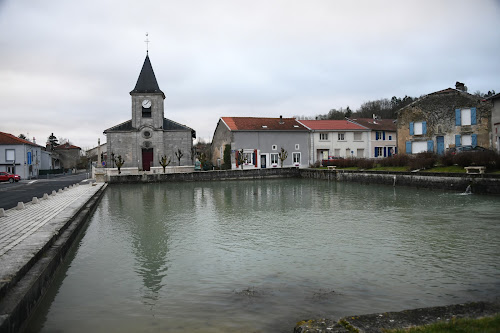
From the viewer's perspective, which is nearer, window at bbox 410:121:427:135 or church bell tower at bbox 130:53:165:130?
window at bbox 410:121:427:135

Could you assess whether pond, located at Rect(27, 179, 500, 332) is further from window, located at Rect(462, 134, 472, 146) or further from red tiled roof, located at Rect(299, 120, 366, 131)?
red tiled roof, located at Rect(299, 120, 366, 131)

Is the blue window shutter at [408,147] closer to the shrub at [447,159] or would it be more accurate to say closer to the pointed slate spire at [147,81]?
the shrub at [447,159]

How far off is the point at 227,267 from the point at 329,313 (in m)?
2.57

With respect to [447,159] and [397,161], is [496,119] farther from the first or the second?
[397,161]

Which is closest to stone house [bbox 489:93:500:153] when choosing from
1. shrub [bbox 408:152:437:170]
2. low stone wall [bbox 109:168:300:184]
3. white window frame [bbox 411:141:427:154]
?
shrub [bbox 408:152:437:170]

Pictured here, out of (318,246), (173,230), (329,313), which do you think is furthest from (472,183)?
(329,313)

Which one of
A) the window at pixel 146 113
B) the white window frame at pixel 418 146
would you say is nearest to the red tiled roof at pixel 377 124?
the white window frame at pixel 418 146

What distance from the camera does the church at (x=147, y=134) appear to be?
42.2 metres

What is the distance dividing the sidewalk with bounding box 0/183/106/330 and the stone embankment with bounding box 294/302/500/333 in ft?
10.1

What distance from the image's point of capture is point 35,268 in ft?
18.8

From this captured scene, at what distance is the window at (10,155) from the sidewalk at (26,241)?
39793mm

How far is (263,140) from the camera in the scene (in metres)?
43.4

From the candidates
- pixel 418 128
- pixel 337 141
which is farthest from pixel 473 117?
pixel 337 141

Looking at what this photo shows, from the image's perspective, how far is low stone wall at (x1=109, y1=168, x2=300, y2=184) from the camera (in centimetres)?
3256
